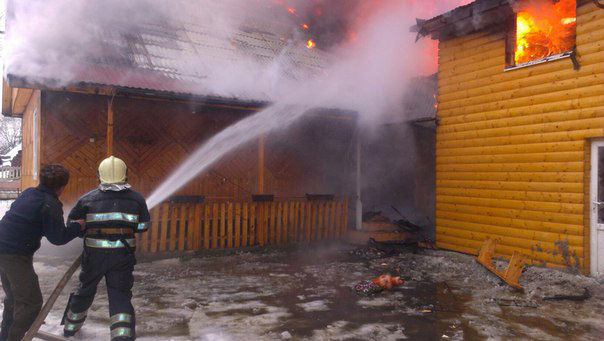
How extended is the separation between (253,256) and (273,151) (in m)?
3.61

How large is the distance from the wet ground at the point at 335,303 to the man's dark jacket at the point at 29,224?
1.23 metres

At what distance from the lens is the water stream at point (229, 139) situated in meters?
10.4

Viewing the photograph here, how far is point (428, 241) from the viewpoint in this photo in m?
9.97

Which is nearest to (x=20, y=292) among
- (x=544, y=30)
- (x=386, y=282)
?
(x=386, y=282)

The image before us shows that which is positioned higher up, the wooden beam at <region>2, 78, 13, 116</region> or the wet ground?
the wooden beam at <region>2, 78, 13, 116</region>

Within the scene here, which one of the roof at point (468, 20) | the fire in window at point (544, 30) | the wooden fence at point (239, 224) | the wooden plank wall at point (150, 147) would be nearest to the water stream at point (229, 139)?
the wooden plank wall at point (150, 147)

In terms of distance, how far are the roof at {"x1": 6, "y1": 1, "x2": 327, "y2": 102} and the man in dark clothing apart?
4686 millimetres

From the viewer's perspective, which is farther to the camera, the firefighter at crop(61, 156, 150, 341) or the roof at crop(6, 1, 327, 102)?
the roof at crop(6, 1, 327, 102)

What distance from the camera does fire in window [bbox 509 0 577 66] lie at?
308 inches

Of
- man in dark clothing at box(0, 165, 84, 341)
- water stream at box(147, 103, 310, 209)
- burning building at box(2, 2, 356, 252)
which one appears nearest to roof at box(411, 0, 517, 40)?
burning building at box(2, 2, 356, 252)

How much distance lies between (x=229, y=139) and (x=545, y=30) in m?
7.40

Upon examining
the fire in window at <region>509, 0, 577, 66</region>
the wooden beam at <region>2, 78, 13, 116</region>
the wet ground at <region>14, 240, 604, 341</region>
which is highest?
the fire in window at <region>509, 0, 577, 66</region>

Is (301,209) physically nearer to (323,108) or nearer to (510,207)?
(323,108)

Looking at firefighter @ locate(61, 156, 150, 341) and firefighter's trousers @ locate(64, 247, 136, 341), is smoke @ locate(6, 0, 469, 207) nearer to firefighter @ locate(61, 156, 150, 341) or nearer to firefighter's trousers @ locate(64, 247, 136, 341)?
firefighter @ locate(61, 156, 150, 341)
